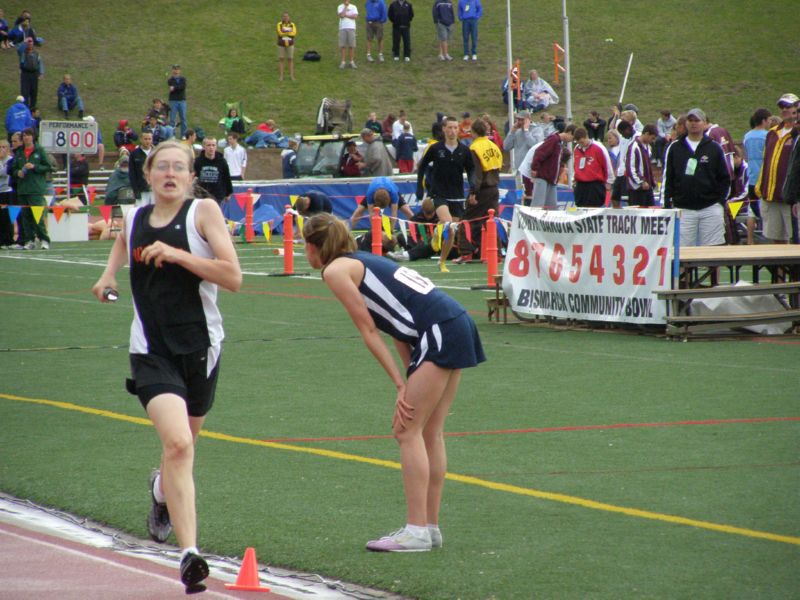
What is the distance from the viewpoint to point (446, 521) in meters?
6.71

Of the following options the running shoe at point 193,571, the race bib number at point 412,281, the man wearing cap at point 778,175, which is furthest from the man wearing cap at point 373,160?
the running shoe at point 193,571

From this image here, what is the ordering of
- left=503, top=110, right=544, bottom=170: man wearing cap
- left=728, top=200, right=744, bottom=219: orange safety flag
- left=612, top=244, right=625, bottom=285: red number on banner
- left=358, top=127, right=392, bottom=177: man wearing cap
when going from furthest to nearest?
left=358, top=127, right=392, bottom=177: man wearing cap < left=503, top=110, right=544, bottom=170: man wearing cap < left=728, top=200, right=744, bottom=219: orange safety flag < left=612, top=244, right=625, bottom=285: red number on banner

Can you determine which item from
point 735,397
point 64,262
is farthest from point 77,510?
point 64,262

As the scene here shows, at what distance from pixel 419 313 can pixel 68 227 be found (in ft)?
79.6

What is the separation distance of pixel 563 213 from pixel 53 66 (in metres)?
39.7

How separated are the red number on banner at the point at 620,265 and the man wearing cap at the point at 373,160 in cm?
1864

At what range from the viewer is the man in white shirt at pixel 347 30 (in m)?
47.0

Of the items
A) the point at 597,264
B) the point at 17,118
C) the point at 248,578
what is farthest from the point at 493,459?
the point at 17,118

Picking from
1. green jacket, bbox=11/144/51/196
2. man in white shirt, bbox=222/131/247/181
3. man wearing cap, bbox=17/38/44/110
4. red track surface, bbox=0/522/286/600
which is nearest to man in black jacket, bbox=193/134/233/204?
green jacket, bbox=11/144/51/196

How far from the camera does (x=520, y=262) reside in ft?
48.1

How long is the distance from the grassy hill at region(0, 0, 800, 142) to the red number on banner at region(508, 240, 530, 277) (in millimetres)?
32177

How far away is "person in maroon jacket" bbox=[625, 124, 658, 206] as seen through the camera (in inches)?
853

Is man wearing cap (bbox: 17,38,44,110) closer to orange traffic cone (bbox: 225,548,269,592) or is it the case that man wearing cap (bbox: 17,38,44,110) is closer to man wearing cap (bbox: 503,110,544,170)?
A: man wearing cap (bbox: 503,110,544,170)

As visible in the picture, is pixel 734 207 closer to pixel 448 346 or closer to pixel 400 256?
pixel 400 256
